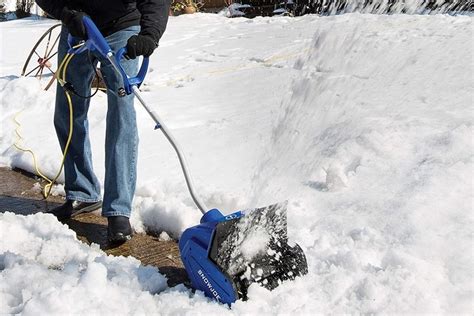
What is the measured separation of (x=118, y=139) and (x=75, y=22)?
61 cm

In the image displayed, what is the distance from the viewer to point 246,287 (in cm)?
199

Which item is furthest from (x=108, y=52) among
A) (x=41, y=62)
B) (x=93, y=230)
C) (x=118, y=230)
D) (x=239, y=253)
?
(x=41, y=62)

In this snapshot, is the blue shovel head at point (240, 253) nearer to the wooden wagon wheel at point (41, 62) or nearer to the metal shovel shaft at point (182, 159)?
the metal shovel shaft at point (182, 159)

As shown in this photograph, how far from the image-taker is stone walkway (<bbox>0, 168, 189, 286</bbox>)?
2.57 meters

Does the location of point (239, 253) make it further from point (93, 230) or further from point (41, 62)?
point (41, 62)

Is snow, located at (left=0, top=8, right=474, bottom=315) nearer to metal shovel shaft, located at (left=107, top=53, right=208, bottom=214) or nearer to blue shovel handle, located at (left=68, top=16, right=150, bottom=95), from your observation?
metal shovel shaft, located at (left=107, top=53, right=208, bottom=214)

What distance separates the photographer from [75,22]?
264cm

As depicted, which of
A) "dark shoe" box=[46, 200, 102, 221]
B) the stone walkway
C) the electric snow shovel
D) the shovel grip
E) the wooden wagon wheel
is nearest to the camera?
the electric snow shovel

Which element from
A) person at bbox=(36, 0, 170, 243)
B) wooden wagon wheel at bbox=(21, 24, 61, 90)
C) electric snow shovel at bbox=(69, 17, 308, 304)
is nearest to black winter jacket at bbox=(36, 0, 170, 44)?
person at bbox=(36, 0, 170, 243)

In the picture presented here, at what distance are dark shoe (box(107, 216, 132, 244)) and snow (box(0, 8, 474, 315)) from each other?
174 mm

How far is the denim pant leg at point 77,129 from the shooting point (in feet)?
9.88

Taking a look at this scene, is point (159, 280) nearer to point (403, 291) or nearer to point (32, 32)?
point (403, 291)

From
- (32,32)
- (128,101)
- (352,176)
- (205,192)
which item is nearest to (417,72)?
(352,176)

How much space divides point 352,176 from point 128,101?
127cm
